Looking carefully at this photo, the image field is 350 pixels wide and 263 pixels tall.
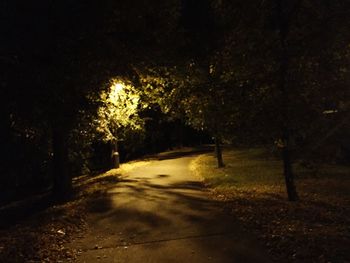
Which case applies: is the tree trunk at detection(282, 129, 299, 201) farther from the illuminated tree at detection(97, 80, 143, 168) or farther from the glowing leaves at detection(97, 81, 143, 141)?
the glowing leaves at detection(97, 81, 143, 141)

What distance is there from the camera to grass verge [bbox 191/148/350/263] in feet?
25.7

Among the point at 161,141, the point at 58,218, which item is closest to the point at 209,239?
the point at 58,218

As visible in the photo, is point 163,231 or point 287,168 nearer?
point 163,231

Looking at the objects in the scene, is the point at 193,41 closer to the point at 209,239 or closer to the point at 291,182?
the point at 291,182

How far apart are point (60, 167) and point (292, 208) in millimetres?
8858

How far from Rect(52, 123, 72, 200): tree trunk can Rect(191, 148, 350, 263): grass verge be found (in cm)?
537

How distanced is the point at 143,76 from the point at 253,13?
7454 mm

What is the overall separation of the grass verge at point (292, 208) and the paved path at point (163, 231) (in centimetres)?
47

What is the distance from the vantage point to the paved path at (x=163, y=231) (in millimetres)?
8281

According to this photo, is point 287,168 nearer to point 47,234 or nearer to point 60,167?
point 47,234

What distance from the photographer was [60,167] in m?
16.9

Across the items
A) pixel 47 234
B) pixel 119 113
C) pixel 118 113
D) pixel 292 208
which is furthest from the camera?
pixel 119 113

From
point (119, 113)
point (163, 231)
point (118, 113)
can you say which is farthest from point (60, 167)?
point (163, 231)

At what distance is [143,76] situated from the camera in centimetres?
1855
